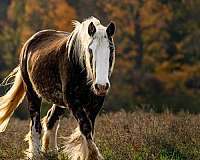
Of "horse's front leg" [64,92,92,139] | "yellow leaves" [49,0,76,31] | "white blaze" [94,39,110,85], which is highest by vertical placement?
"white blaze" [94,39,110,85]

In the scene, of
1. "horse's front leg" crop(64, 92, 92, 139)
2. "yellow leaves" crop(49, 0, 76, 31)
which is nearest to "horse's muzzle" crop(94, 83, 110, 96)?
"horse's front leg" crop(64, 92, 92, 139)

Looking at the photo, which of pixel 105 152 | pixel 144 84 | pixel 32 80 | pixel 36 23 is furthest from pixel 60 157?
pixel 36 23

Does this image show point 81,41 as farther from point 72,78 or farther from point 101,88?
point 101,88

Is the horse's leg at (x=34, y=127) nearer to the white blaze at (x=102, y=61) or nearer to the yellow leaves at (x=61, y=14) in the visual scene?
the white blaze at (x=102, y=61)

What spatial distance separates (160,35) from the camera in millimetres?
27562

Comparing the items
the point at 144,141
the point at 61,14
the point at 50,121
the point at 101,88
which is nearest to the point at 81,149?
the point at 101,88

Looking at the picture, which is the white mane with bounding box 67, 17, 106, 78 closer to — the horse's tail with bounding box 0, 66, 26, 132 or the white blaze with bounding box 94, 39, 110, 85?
the white blaze with bounding box 94, 39, 110, 85

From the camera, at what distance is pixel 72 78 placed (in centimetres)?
695

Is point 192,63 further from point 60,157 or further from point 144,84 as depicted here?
point 60,157

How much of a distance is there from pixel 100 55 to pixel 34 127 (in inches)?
102

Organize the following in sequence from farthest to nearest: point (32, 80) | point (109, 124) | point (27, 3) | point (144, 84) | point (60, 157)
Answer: point (27, 3), point (144, 84), point (109, 124), point (32, 80), point (60, 157)

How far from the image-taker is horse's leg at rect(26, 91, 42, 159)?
8.05 metres

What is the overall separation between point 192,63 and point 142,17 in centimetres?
321

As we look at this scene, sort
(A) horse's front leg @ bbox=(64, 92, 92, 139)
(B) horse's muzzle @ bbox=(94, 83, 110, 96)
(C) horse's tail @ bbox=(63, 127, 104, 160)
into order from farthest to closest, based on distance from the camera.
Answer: (A) horse's front leg @ bbox=(64, 92, 92, 139) < (C) horse's tail @ bbox=(63, 127, 104, 160) < (B) horse's muzzle @ bbox=(94, 83, 110, 96)
